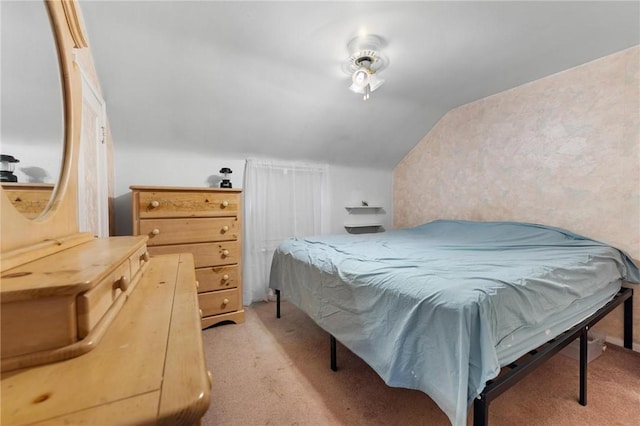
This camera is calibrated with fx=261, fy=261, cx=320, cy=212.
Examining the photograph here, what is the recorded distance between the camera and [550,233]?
223 cm

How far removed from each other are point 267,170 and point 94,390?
9.43 feet

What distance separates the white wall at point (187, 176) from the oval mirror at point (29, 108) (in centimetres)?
175

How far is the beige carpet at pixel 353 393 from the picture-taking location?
A: 1.38 m

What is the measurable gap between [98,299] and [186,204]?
1.83 m

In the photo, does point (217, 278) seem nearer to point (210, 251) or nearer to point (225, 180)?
point (210, 251)

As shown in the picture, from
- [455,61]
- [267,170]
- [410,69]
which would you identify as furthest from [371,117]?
[267,170]

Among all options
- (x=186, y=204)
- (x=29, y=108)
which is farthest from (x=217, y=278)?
(x=29, y=108)

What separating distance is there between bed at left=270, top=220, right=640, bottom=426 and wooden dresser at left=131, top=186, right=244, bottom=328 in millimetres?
573

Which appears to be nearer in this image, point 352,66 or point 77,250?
point 77,250

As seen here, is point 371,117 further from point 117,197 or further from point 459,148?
point 117,197

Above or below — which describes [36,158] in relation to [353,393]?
above

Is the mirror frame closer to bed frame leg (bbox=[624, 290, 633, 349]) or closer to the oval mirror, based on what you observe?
the oval mirror

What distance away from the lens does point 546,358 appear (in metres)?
1.25

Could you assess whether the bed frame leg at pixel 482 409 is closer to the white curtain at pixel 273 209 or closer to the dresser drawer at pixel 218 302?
the dresser drawer at pixel 218 302
